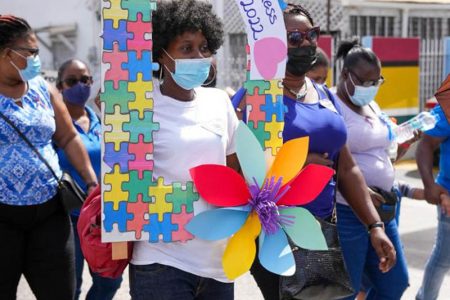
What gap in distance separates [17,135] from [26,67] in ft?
1.20

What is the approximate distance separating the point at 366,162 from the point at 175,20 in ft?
6.01

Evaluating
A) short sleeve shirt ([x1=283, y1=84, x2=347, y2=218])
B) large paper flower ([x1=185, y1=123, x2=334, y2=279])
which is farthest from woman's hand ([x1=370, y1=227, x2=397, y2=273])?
large paper flower ([x1=185, y1=123, x2=334, y2=279])

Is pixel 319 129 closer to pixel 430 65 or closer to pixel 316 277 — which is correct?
pixel 316 277

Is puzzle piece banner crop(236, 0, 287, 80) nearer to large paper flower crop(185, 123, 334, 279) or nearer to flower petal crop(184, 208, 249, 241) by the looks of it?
large paper flower crop(185, 123, 334, 279)

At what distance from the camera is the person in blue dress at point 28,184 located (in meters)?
3.70

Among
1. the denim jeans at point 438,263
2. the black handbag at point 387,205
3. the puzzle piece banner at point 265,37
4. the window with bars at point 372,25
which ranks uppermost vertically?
the puzzle piece banner at point 265,37

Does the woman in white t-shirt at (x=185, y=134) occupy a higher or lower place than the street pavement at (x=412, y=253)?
higher

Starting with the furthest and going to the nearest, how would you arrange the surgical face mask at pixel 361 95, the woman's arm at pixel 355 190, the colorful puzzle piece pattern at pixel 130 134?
the surgical face mask at pixel 361 95, the woman's arm at pixel 355 190, the colorful puzzle piece pattern at pixel 130 134

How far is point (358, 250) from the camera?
4.11 m

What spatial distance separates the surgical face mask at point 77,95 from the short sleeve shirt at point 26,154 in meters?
1.19

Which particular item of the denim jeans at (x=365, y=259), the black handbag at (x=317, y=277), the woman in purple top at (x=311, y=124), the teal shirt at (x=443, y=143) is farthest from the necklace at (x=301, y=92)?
the teal shirt at (x=443, y=143)

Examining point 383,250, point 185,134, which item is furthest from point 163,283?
point 383,250

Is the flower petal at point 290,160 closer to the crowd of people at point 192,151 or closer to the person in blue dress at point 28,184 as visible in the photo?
the crowd of people at point 192,151

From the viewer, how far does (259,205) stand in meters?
2.87
